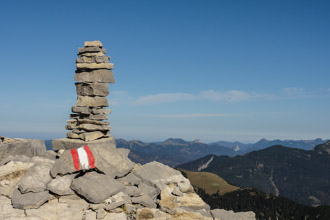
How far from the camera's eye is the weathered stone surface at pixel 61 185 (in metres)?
17.5

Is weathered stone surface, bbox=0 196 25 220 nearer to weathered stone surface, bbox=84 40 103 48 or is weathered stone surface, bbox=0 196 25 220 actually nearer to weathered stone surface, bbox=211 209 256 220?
weathered stone surface, bbox=211 209 256 220

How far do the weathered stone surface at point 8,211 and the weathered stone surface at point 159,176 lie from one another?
9520mm

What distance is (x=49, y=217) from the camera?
15.4m

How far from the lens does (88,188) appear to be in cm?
1769

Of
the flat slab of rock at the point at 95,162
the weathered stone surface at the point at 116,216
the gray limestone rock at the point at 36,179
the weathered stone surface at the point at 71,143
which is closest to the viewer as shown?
the weathered stone surface at the point at 116,216

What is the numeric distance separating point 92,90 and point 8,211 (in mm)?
13909

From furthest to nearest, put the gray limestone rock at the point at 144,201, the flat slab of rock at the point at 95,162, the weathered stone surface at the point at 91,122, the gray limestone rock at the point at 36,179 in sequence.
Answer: the weathered stone surface at the point at 91,122, the flat slab of rock at the point at 95,162, the gray limestone rock at the point at 144,201, the gray limestone rock at the point at 36,179

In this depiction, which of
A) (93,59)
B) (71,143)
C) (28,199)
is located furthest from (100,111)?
(28,199)

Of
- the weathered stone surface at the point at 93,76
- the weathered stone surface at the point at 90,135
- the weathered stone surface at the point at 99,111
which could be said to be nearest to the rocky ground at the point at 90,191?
the weathered stone surface at the point at 90,135

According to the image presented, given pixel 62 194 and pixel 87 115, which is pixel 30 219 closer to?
pixel 62 194

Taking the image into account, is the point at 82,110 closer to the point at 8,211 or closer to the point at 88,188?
the point at 88,188

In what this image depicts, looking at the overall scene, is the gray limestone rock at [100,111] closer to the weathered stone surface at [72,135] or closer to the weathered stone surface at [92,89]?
the weathered stone surface at [92,89]

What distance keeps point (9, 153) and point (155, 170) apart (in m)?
12.4

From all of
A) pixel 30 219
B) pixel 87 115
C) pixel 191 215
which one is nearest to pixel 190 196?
pixel 191 215
